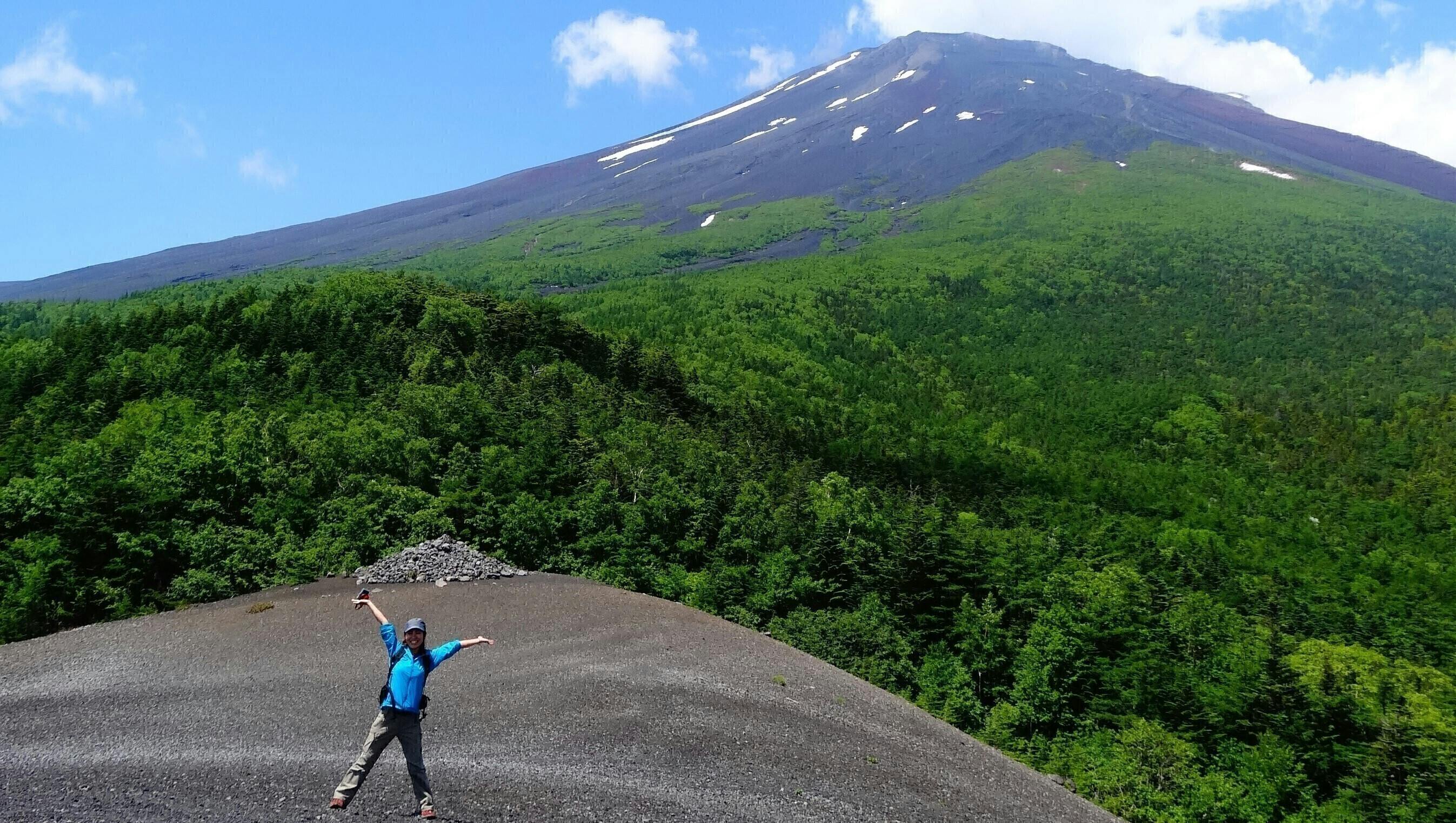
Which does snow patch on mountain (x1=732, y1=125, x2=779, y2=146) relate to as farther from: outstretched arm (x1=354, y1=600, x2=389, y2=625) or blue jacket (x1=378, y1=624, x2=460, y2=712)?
blue jacket (x1=378, y1=624, x2=460, y2=712)

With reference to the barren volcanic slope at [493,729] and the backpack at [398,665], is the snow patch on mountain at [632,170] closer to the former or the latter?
the barren volcanic slope at [493,729]

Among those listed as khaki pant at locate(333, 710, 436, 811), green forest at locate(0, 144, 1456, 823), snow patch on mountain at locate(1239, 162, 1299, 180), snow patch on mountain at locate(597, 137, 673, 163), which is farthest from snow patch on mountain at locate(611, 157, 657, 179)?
khaki pant at locate(333, 710, 436, 811)

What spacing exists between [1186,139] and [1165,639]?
128 metres

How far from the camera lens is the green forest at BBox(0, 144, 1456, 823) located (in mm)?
22016

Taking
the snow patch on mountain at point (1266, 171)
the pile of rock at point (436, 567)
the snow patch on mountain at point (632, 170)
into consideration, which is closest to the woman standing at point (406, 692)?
the pile of rock at point (436, 567)

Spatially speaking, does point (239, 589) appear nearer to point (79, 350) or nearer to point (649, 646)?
point (649, 646)

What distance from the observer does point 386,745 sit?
848 cm

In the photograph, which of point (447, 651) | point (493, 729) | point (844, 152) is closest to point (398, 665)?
point (447, 651)

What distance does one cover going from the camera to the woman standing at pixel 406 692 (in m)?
8.06

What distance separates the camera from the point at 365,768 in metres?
8.50

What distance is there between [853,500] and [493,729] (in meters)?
21.0

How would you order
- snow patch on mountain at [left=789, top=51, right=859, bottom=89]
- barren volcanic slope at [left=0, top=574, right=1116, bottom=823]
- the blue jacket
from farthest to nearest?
snow patch on mountain at [left=789, top=51, right=859, bottom=89], barren volcanic slope at [left=0, top=574, right=1116, bottom=823], the blue jacket

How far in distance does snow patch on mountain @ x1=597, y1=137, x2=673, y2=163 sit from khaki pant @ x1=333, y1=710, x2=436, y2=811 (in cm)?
15498

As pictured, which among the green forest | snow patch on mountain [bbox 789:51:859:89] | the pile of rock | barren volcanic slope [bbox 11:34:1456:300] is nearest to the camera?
the pile of rock
